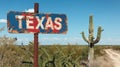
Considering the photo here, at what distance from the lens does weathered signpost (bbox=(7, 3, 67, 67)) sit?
5840 mm

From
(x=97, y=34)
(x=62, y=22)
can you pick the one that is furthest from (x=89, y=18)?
(x=62, y=22)

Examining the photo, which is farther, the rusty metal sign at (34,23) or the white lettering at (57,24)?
the white lettering at (57,24)

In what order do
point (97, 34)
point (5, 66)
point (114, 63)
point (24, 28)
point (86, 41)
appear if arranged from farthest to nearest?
point (114, 63) < point (86, 41) < point (97, 34) < point (5, 66) < point (24, 28)

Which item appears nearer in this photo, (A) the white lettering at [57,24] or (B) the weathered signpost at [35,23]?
(B) the weathered signpost at [35,23]

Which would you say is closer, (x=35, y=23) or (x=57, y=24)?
(x=35, y=23)

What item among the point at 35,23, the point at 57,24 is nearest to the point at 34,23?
the point at 35,23

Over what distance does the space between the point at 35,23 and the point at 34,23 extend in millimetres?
22

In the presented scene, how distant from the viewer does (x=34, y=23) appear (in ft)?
19.4

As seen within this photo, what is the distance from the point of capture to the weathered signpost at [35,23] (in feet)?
19.2

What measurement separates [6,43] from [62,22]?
6.00 meters

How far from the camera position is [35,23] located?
589 cm

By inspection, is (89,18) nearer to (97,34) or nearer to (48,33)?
(97,34)

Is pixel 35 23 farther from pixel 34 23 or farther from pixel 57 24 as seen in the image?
pixel 57 24

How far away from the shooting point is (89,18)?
1845cm
